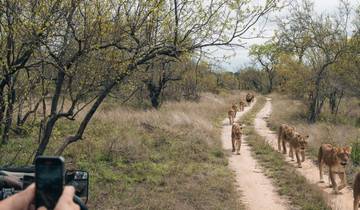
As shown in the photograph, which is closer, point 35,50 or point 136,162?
point 35,50

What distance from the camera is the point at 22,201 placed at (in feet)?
4.85

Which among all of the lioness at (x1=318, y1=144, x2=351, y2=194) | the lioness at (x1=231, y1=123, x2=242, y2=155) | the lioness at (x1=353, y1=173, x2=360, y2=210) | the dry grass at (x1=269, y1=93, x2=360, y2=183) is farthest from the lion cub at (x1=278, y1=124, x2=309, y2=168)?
the lioness at (x1=353, y1=173, x2=360, y2=210)

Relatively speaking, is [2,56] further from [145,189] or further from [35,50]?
[145,189]

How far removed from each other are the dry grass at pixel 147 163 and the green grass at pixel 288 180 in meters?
1.19

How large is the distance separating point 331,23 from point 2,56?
20.8m

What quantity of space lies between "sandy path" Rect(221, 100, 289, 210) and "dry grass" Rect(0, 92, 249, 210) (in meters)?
0.29

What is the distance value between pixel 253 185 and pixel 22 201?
33.3 feet

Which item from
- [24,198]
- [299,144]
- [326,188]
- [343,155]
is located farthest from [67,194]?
[299,144]

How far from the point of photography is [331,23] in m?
24.9

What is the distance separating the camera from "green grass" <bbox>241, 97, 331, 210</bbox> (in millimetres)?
9359

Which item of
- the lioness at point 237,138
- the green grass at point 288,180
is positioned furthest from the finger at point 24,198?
the lioness at point 237,138

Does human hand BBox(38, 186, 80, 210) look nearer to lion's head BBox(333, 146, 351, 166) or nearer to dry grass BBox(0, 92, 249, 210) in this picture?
dry grass BBox(0, 92, 249, 210)

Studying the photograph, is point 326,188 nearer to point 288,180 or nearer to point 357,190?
point 288,180

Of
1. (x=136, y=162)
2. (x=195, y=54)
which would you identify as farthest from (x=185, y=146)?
(x=195, y=54)
